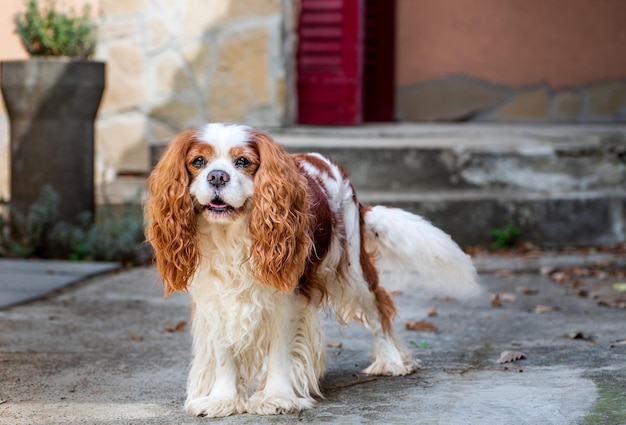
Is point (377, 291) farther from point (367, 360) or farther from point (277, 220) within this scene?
point (277, 220)

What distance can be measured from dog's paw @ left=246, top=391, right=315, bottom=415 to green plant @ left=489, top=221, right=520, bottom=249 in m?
3.83

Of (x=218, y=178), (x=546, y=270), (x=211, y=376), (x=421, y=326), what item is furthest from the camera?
(x=546, y=270)

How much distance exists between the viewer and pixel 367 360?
13.5 feet

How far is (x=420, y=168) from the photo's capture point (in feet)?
23.8

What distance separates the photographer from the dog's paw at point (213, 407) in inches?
130

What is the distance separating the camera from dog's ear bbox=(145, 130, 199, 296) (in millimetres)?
3195

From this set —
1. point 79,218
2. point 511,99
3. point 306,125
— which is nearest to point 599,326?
point 79,218

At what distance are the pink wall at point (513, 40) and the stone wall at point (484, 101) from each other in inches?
2.8

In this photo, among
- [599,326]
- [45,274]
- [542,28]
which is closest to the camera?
[599,326]

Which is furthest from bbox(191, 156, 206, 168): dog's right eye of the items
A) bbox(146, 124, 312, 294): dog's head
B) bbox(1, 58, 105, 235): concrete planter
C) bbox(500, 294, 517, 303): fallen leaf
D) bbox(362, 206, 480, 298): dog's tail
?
Result: bbox(1, 58, 105, 235): concrete planter

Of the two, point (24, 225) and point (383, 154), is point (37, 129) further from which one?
point (383, 154)

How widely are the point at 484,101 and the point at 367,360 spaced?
225 inches

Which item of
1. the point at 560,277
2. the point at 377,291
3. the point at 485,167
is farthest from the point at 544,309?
the point at 485,167

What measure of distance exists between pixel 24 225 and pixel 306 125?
252cm
